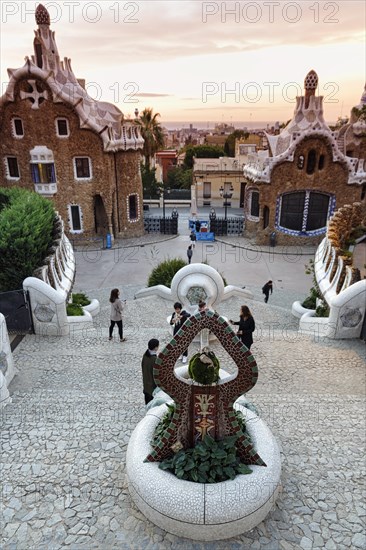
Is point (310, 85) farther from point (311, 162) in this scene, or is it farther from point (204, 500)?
point (204, 500)

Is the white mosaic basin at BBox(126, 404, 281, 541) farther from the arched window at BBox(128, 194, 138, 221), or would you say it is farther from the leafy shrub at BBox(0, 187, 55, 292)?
the arched window at BBox(128, 194, 138, 221)

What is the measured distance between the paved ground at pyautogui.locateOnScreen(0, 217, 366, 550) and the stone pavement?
14 millimetres

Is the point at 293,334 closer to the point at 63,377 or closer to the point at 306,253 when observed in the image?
the point at 63,377

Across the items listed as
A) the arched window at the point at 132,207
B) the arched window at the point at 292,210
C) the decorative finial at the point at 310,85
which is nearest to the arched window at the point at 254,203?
the arched window at the point at 292,210

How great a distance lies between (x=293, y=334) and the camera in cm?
1084

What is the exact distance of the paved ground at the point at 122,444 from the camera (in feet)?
15.4

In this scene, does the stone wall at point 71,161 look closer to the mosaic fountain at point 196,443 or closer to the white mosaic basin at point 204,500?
the mosaic fountain at point 196,443

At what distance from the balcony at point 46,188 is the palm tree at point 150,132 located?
54.1ft

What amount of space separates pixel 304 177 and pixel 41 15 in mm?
19592

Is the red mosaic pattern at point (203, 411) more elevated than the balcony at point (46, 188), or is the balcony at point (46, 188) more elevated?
the balcony at point (46, 188)

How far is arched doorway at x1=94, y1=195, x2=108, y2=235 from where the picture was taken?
2925 centimetres

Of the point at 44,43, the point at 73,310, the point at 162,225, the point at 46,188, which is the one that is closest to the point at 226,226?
the point at 162,225

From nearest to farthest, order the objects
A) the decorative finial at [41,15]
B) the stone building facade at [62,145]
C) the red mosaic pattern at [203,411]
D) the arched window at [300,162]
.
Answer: the red mosaic pattern at [203,411]
the stone building facade at [62,145]
the decorative finial at [41,15]
the arched window at [300,162]

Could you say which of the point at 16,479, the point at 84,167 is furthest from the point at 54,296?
the point at 84,167
